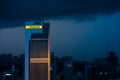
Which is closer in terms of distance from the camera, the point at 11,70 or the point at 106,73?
the point at 106,73

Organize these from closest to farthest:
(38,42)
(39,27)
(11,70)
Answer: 1. (38,42)
2. (39,27)
3. (11,70)

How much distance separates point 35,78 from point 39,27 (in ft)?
35.5

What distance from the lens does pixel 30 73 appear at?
270ft

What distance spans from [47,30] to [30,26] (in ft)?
15.3

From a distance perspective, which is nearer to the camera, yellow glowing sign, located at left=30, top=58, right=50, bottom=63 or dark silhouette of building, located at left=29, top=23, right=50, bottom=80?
dark silhouette of building, located at left=29, top=23, right=50, bottom=80

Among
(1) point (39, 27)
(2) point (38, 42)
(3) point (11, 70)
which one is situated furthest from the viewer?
(3) point (11, 70)

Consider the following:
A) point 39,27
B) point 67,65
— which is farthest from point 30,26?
point 67,65

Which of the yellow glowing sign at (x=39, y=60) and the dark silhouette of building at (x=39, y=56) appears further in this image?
the yellow glowing sign at (x=39, y=60)

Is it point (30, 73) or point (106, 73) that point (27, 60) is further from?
point (106, 73)

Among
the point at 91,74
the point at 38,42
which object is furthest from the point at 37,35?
the point at 91,74

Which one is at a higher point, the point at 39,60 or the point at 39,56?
the point at 39,56

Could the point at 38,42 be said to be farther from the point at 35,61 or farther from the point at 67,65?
the point at 67,65

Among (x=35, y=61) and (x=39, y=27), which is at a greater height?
(x=39, y=27)

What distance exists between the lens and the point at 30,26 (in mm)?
87500
